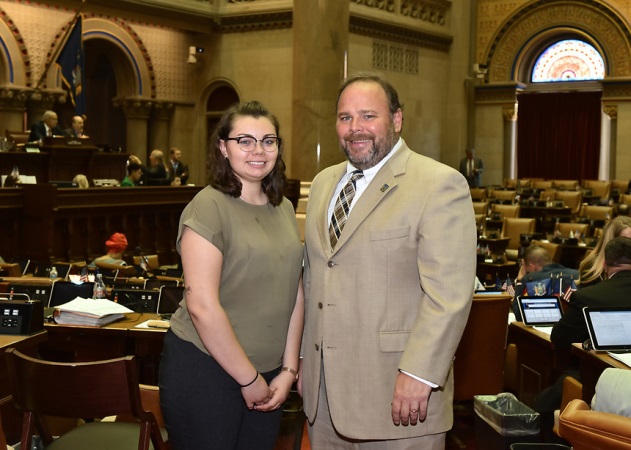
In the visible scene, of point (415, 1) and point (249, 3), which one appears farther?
point (415, 1)

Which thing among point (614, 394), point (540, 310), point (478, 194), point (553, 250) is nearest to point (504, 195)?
point (478, 194)

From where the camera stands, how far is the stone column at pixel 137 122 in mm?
15750

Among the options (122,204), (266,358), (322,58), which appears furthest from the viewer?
(122,204)

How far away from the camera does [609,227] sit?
5.21 meters

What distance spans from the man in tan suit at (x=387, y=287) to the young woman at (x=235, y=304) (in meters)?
0.11

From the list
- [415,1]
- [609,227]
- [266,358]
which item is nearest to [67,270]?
[609,227]

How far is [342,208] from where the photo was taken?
2484mm

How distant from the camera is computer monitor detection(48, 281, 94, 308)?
4816mm

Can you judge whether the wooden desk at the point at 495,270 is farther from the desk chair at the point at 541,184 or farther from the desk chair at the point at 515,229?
the desk chair at the point at 541,184

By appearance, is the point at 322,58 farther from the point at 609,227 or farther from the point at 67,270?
the point at 609,227

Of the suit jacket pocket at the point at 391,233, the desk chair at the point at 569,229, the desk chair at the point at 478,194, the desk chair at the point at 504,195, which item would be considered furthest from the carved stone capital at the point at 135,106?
the suit jacket pocket at the point at 391,233

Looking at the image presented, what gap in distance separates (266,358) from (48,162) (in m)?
9.45

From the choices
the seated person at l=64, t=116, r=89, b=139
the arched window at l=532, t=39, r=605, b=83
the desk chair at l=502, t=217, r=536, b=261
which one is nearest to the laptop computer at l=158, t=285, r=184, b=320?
the desk chair at l=502, t=217, r=536, b=261

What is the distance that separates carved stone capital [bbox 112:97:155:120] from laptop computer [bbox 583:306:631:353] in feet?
42.7
